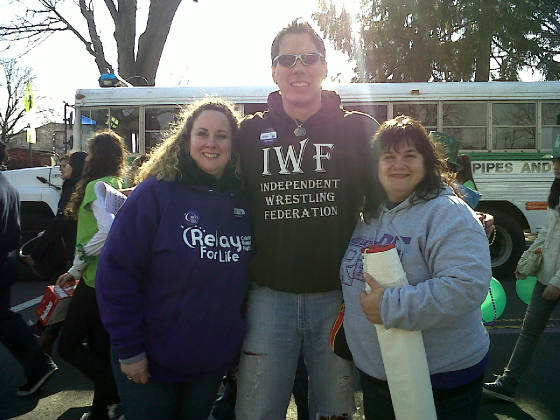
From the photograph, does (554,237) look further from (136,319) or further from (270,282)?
(136,319)

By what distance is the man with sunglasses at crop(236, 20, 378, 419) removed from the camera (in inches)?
80.1

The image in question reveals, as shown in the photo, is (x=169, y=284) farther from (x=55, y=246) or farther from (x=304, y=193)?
(x=55, y=246)

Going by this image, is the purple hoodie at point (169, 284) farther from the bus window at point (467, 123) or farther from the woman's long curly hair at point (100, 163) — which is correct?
the bus window at point (467, 123)

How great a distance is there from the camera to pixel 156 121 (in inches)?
296

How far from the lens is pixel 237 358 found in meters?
2.07

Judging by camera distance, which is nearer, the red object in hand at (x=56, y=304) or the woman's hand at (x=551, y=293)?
the woman's hand at (x=551, y=293)

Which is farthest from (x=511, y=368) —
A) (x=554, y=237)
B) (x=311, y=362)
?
(x=311, y=362)

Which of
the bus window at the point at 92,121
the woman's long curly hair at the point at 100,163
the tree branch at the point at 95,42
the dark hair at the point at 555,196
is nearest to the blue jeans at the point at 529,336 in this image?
the dark hair at the point at 555,196

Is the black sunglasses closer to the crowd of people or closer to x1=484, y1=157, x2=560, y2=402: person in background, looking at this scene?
the crowd of people

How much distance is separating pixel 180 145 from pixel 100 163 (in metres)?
1.53

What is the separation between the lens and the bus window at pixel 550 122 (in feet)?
24.3

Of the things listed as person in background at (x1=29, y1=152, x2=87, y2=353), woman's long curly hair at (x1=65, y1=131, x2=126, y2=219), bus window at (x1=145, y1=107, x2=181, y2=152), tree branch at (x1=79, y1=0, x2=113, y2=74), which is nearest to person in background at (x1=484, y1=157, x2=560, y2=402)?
woman's long curly hair at (x1=65, y1=131, x2=126, y2=219)

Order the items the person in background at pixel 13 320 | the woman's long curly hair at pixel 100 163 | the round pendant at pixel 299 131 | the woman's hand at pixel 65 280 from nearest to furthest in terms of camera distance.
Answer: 1. the round pendant at pixel 299 131
2. the woman's hand at pixel 65 280
3. the woman's long curly hair at pixel 100 163
4. the person in background at pixel 13 320

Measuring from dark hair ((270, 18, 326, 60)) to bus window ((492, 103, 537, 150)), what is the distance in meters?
6.02
